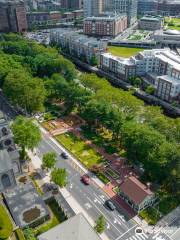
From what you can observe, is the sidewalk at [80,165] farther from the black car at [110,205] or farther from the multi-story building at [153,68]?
the multi-story building at [153,68]

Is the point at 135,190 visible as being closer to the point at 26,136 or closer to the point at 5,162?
the point at 5,162

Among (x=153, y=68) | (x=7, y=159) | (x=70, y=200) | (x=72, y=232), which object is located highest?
(x=153, y=68)

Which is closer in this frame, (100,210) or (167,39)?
(100,210)

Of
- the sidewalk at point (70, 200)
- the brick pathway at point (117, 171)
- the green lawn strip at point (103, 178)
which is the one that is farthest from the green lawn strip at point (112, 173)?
the sidewalk at point (70, 200)

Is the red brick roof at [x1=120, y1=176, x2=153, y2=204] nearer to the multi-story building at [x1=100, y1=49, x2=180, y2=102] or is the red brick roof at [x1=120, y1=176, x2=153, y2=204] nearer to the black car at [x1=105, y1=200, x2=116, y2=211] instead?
the black car at [x1=105, y1=200, x2=116, y2=211]

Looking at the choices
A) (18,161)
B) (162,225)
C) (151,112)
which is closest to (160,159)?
(162,225)

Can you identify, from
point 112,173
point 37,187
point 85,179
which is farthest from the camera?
point 112,173

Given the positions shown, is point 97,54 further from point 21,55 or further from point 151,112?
point 151,112

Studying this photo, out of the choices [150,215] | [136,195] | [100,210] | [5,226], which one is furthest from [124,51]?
[5,226]
